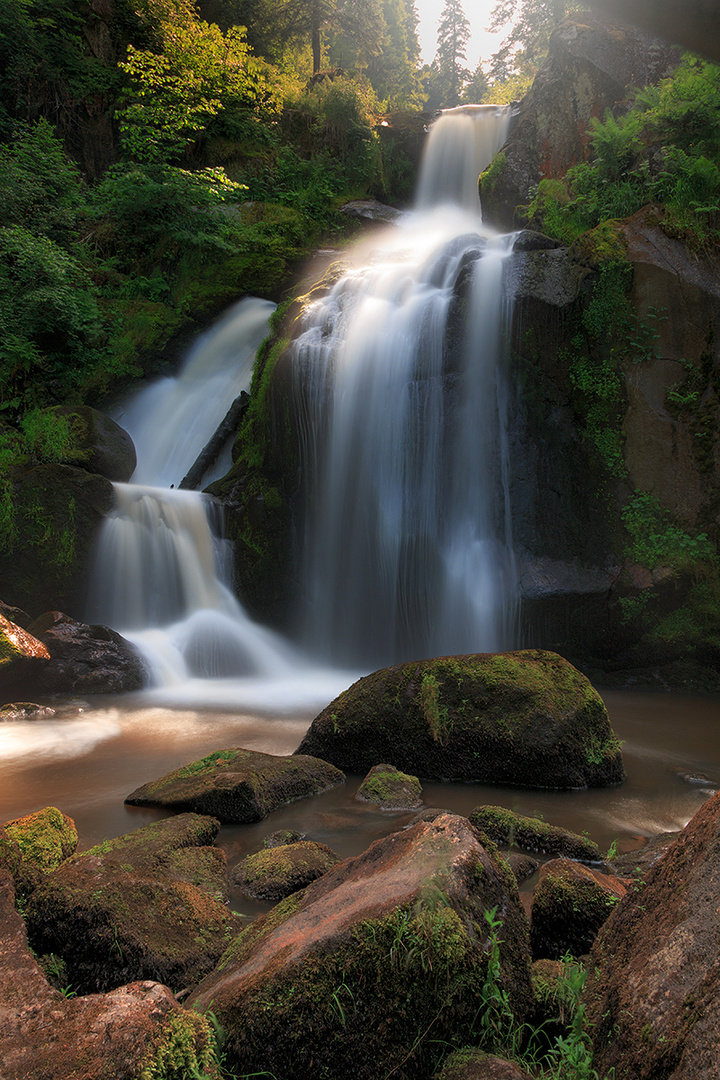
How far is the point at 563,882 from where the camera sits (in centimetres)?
270

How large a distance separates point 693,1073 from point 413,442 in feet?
31.2

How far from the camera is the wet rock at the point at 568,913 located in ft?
8.59

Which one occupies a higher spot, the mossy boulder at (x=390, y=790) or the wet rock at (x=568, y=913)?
the wet rock at (x=568, y=913)

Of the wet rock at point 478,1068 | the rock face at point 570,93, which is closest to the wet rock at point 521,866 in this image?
the wet rock at point 478,1068

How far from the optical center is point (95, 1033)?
1.59m

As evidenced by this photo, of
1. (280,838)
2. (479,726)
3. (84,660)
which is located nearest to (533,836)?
(479,726)

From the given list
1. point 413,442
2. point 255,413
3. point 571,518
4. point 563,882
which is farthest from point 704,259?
point 563,882

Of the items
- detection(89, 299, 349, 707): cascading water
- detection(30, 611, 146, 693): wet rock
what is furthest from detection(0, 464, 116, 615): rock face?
detection(30, 611, 146, 693): wet rock

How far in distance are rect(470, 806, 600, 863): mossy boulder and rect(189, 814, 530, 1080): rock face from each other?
78.6 inches

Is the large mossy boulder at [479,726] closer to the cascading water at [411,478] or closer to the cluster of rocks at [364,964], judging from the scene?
the cluster of rocks at [364,964]

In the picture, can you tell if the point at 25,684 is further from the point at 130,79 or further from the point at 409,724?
the point at 130,79

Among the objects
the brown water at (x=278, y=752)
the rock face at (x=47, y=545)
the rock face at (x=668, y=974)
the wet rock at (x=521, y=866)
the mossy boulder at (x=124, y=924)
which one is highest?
the rock face at (x=47, y=545)

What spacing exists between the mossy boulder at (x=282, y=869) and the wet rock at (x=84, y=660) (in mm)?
5376

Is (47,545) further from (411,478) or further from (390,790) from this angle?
(390,790)
